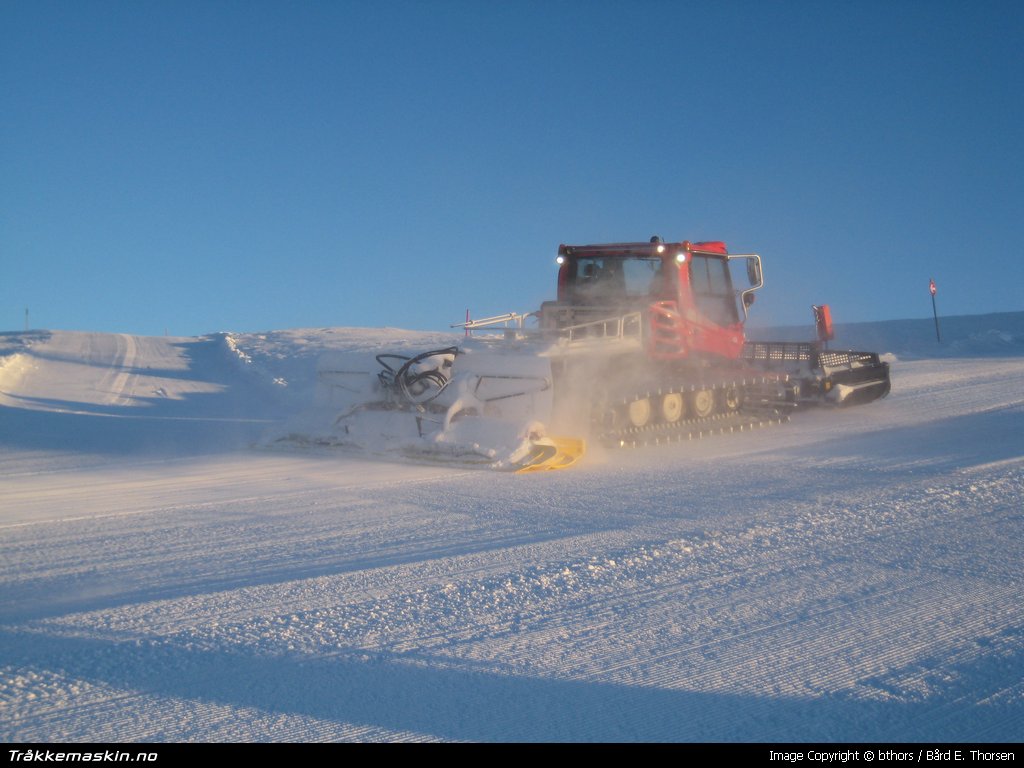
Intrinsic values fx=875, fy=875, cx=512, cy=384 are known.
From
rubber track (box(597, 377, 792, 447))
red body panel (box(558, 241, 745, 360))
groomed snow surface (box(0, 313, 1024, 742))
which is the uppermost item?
red body panel (box(558, 241, 745, 360))

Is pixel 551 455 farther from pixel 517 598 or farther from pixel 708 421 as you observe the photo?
pixel 517 598

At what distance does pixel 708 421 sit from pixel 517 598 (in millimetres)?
8092

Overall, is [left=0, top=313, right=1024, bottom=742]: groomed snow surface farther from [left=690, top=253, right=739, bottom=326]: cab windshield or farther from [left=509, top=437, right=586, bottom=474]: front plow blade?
[left=690, top=253, right=739, bottom=326]: cab windshield

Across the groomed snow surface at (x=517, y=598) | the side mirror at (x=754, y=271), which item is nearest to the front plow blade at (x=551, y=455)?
the groomed snow surface at (x=517, y=598)

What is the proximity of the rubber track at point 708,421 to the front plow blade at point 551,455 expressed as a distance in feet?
3.40

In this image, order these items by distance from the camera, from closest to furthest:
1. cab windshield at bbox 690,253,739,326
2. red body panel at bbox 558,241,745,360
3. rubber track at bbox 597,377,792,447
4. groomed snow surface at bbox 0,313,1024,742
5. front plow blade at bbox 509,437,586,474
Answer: groomed snow surface at bbox 0,313,1024,742 → front plow blade at bbox 509,437,586,474 → rubber track at bbox 597,377,792,447 → red body panel at bbox 558,241,745,360 → cab windshield at bbox 690,253,739,326

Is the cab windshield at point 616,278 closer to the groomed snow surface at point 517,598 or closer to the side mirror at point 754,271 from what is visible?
the side mirror at point 754,271

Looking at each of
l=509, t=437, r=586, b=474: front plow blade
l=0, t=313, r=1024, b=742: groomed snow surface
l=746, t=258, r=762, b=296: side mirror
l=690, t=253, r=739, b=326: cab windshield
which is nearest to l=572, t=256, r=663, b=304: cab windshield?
l=690, t=253, r=739, b=326: cab windshield

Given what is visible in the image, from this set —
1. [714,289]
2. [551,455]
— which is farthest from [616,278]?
[551,455]

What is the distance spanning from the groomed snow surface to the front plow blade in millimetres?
353

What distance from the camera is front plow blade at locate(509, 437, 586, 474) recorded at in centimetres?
886

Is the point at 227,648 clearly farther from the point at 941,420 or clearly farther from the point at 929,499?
the point at 941,420

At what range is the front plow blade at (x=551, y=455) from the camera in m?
8.86

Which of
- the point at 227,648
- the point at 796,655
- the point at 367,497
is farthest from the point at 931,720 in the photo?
the point at 367,497
